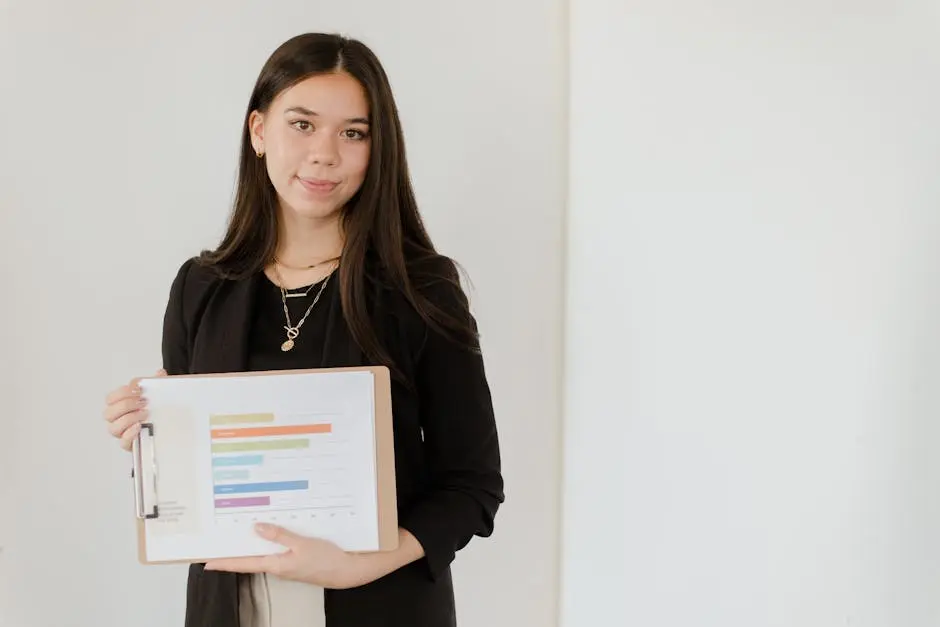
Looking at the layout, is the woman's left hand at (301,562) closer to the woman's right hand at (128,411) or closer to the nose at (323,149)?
the woman's right hand at (128,411)

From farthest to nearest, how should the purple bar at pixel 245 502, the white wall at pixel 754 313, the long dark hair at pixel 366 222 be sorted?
the long dark hair at pixel 366 222, the purple bar at pixel 245 502, the white wall at pixel 754 313

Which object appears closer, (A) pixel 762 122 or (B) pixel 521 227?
(A) pixel 762 122

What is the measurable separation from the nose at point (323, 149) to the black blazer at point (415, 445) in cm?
19

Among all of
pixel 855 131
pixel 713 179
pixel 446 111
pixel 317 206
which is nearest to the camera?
pixel 855 131

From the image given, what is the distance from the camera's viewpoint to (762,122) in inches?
44.0

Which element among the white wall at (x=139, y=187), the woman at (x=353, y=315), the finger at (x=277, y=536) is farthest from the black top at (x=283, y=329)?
the white wall at (x=139, y=187)

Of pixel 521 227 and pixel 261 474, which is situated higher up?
pixel 521 227

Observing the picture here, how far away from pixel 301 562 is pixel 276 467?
0.38 feet

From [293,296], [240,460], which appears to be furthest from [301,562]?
[293,296]

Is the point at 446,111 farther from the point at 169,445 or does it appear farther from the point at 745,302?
the point at 169,445

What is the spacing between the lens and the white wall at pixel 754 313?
88 centimetres

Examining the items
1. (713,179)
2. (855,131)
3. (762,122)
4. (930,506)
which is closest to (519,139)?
(713,179)

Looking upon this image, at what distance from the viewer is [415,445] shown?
3.72 ft

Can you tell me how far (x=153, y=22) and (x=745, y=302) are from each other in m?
1.19
